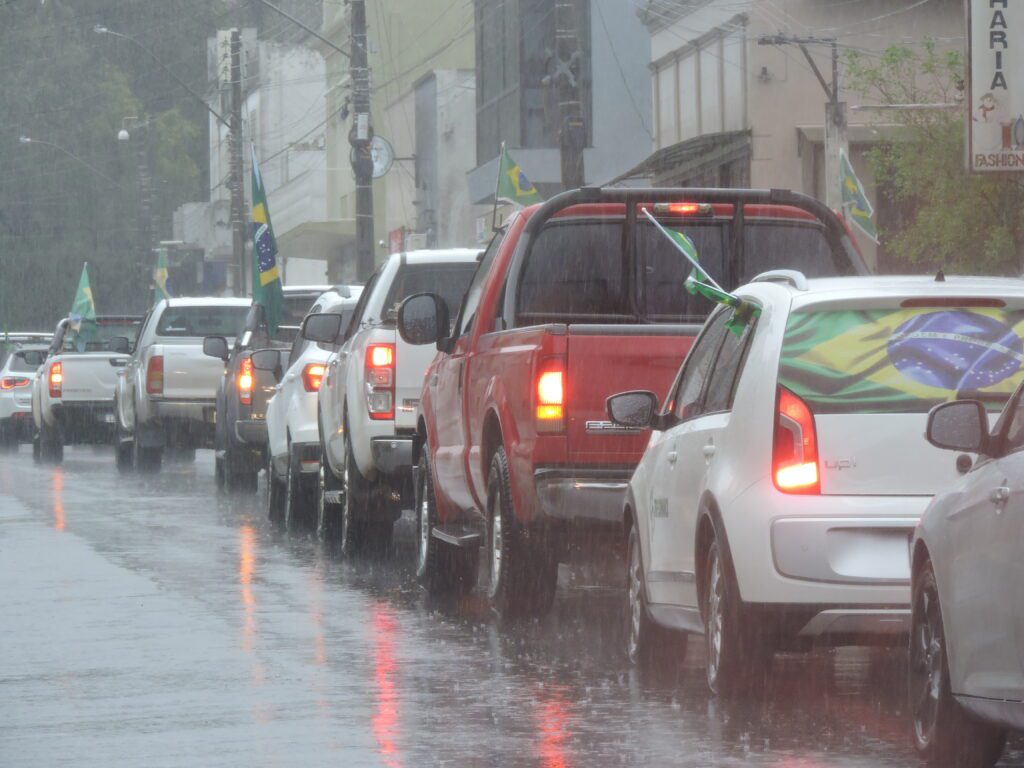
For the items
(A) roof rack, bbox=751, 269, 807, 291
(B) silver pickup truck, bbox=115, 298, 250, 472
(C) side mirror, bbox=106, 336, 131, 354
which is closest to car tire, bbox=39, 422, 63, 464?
(C) side mirror, bbox=106, 336, 131, 354

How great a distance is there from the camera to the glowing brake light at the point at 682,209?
1160 cm

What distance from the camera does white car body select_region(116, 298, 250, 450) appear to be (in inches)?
1017

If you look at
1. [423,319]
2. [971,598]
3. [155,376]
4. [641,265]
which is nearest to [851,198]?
[155,376]

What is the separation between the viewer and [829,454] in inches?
321

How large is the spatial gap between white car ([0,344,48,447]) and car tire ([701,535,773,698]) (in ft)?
95.2

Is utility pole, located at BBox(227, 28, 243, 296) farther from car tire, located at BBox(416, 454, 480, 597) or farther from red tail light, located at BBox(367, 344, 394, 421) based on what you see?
car tire, located at BBox(416, 454, 480, 597)

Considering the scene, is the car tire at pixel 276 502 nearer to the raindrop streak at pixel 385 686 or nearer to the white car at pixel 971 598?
the raindrop streak at pixel 385 686

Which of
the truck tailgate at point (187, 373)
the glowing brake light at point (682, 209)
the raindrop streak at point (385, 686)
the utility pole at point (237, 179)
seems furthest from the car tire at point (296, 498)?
the utility pole at point (237, 179)

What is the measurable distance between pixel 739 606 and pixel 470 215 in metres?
48.9

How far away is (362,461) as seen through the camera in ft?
48.7

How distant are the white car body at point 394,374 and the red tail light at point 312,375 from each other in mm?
1926

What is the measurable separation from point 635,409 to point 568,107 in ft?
50.2

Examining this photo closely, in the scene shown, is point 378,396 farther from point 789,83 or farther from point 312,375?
point 789,83

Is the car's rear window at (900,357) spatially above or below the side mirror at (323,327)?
below
